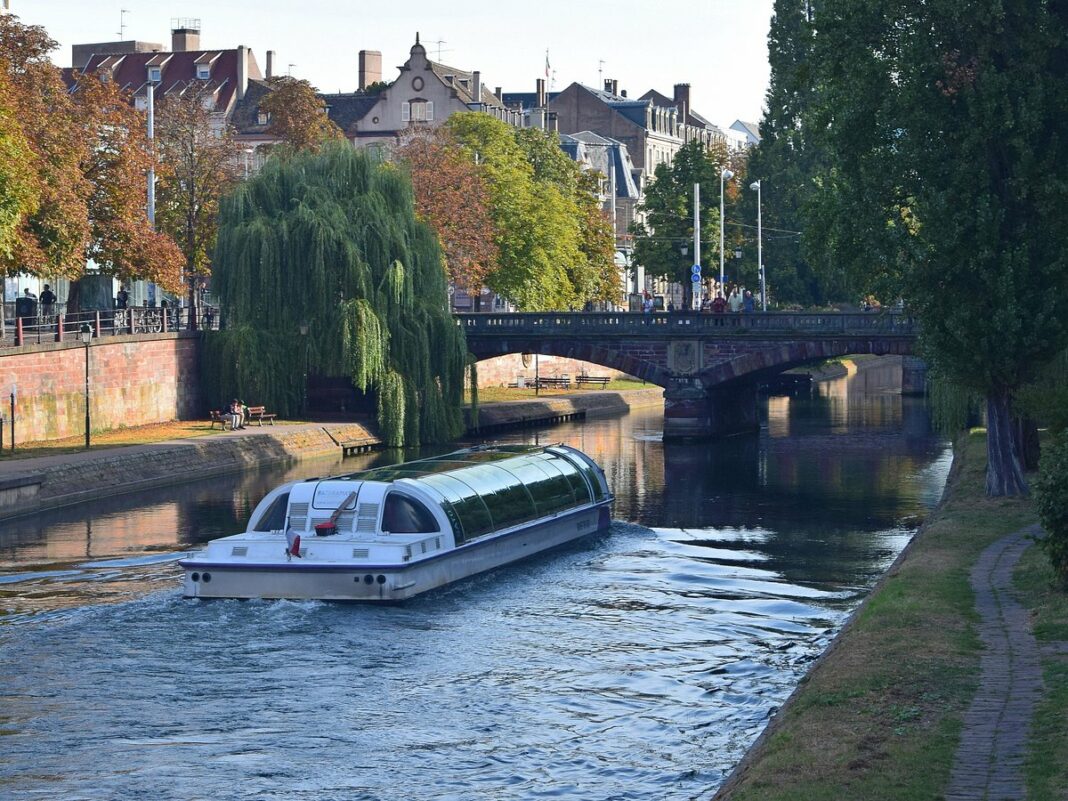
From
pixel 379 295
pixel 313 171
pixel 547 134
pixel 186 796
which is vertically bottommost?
pixel 186 796

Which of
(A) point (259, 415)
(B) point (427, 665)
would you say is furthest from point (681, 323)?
(B) point (427, 665)

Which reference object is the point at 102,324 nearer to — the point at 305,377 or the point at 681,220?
the point at 305,377

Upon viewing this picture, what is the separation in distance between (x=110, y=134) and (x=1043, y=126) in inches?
1595

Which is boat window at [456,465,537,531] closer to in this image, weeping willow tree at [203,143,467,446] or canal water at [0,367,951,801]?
canal water at [0,367,951,801]

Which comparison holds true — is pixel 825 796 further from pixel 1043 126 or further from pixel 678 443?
pixel 678 443

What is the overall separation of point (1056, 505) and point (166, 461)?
37.4 meters

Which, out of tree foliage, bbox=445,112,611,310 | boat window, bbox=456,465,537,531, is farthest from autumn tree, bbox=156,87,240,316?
boat window, bbox=456,465,537,531

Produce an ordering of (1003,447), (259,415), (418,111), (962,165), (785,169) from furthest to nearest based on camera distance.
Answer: (418,111) → (785,169) → (259,415) → (1003,447) → (962,165)

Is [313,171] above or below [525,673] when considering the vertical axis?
above

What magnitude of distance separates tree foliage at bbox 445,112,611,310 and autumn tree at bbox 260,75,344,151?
996 cm

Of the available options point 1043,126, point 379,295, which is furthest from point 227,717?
A: point 379,295

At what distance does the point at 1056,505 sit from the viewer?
25.0 m

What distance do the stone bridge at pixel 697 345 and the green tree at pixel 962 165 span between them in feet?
104

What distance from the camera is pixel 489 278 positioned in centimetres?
9606
